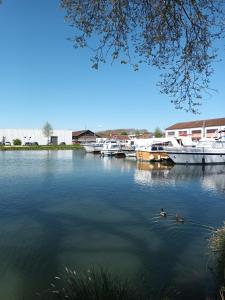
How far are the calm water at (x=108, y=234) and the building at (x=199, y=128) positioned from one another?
73.1m

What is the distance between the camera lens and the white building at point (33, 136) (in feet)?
408

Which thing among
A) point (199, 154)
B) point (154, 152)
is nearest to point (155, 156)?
point (154, 152)

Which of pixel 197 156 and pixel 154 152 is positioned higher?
pixel 154 152

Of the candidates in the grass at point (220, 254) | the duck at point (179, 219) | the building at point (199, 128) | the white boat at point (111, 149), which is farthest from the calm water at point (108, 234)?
the building at point (199, 128)

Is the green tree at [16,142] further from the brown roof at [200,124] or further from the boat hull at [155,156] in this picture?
the boat hull at [155,156]

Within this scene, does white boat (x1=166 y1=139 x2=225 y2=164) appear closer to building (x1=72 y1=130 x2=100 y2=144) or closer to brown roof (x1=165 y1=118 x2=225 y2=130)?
brown roof (x1=165 y1=118 x2=225 y2=130)

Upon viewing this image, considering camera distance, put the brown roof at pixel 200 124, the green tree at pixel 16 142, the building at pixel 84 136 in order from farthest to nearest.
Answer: the building at pixel 84 136 → the green tree at pixel 16 142 → the brown roof at pixel 200 124

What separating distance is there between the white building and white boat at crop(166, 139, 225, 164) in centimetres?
8620

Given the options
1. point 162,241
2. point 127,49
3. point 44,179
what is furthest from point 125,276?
point 44,179

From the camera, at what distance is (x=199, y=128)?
335ft

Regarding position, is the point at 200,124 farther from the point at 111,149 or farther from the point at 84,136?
the point at 84,136

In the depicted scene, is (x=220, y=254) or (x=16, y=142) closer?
(x=220, y=254)

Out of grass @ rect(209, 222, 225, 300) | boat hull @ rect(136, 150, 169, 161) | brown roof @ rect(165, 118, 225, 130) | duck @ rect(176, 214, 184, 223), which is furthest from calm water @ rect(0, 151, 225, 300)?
brown roof @ rect(165, 118, 225, 130)

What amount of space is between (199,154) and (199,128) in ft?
185
